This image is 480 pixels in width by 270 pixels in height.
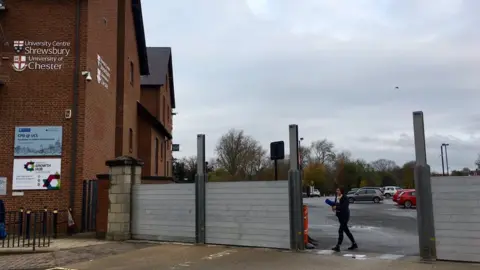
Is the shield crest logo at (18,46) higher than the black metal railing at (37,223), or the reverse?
the shield crest logo at (18,46)

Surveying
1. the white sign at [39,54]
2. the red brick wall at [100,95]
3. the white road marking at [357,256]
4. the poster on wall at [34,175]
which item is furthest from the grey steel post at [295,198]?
the white sign at [39,54]

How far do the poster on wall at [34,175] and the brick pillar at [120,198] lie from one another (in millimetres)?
3067

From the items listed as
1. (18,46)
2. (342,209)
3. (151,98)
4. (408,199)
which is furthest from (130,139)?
(408,199)

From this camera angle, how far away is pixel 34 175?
53.6 feet

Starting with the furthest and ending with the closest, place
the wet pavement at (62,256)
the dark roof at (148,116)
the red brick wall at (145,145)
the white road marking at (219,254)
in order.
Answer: the red brick wall at (145,145) → the dark roof at (148,116) → the white road marking at (219,254) → the wet pavement at (62,256)

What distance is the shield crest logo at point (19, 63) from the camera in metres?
16.8

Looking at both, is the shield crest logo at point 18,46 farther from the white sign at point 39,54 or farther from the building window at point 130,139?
the building window at point 130,139

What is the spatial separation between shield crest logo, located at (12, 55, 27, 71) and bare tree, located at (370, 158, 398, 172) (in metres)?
101


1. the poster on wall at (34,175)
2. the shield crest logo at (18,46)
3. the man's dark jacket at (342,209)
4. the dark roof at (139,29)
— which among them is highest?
the dark roof at (139,29)

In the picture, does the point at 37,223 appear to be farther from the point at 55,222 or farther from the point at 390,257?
the point at 390,257

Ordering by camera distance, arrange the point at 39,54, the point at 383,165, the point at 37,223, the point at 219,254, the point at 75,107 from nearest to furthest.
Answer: the point at 219,254 < the point at 37,223 < the point at 75,107 < the point at 39,54 < the point at 383,165

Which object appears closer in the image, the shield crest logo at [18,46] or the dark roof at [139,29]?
the shield crest logo at [18,46]

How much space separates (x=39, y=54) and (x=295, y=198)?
11280 mm

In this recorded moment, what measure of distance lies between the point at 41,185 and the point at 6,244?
3.30 metres
